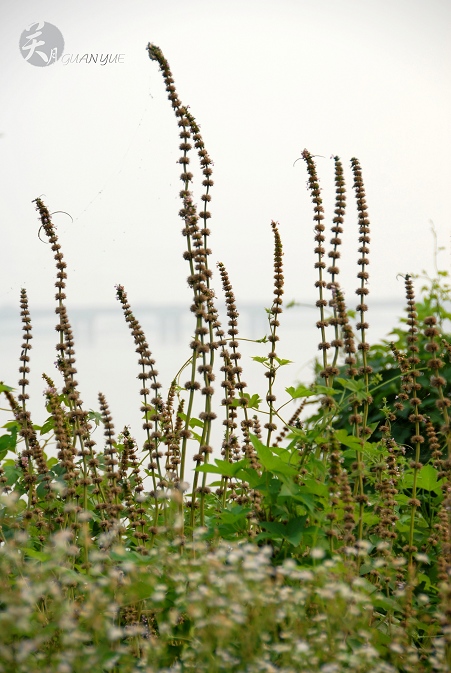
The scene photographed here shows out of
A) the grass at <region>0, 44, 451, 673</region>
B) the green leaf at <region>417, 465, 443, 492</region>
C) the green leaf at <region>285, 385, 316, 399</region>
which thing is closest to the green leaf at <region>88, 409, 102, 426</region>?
the grass at <region>0, 44, 451, 673</region>

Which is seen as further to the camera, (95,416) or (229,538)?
(95,416)

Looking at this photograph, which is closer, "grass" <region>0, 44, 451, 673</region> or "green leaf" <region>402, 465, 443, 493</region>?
"grass" <region>0, 44, 451, 673</region>

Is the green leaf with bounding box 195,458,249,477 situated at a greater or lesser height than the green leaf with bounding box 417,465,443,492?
greater

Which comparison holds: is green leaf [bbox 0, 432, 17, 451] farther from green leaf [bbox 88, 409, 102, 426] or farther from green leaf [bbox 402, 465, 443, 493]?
green leaf [bbox 402, 465, 443, 493]

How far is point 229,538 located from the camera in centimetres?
296

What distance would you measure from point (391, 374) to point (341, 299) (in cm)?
343

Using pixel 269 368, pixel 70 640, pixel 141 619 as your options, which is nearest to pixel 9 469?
pixel 141 619

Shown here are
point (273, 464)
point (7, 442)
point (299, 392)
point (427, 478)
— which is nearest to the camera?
point (273, 464)

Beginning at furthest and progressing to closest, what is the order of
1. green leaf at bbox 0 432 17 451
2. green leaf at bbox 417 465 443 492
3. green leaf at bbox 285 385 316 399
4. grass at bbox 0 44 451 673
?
green leaf at bbox 0 432 17 451 → green leaf at bbox 417 465 443 492 → green leaf at bbox 285 385 316 399 → grass at bbox 0 44 451 673

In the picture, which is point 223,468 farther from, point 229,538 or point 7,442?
point 7,442

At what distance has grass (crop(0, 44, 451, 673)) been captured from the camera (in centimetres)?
211

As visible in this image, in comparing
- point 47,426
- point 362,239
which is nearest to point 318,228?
point 362,239

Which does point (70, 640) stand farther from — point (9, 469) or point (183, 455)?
point (9, 469)

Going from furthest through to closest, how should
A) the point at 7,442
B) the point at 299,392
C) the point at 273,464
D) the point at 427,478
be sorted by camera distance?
the point at 7,442 < the point at 427,478 < the point at 299,392 < the point at 273,464
